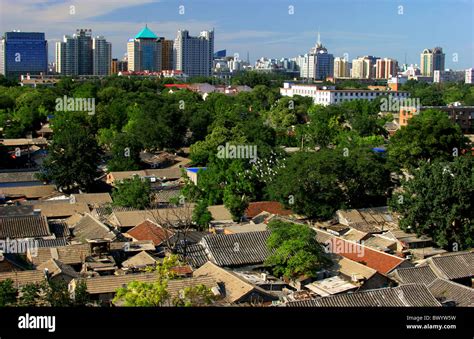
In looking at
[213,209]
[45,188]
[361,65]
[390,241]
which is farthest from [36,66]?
[361,65]

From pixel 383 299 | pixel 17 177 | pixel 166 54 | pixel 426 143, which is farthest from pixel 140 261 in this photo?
pixel 166 54

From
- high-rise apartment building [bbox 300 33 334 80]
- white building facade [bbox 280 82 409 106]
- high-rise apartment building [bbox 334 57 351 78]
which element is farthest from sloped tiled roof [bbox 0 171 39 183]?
high-rise apartment building [bbox 334 57 351 78]

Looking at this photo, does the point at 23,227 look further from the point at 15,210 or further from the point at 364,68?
the point at 364,68

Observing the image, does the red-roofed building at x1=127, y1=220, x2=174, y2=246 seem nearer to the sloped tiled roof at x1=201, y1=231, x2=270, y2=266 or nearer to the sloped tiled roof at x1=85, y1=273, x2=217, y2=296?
the sloped tiled roof at x1=201, y1=231, x2=270, y2=266

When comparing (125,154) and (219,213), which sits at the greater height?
(125,154)

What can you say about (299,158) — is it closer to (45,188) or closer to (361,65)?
(45,188)

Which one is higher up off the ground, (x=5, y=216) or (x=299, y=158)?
(x=299, y=158)
